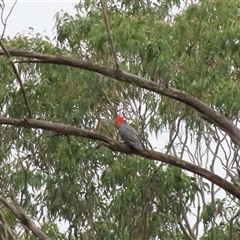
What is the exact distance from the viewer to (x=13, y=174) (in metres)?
10.5

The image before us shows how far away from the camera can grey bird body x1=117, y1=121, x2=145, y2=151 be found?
7.67 m

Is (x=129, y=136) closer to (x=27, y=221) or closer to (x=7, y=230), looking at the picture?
(x=27, y=221)

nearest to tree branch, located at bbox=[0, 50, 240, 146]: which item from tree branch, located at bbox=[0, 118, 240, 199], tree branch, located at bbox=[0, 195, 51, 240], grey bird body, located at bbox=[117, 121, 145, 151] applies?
tree branch, located at bbox=[0, 118, 240, 199]

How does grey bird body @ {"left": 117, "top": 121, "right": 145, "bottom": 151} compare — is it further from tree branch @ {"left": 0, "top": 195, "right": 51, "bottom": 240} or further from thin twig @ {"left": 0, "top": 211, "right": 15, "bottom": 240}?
thin twig @ {"left": 0, "top": 211, "right": 15, "bottom": 240}

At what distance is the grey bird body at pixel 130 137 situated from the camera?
7.67 meters

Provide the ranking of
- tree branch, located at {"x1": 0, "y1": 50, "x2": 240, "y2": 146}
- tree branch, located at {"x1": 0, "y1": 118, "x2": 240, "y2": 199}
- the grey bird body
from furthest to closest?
the grey bird body → tree branch, located at {"x1": 0, "y1": 118, "x2": 240, "y2": 199} → tree branch, located at {"x1": 0, "y1": 50, "x2": 240, "y2": 146}

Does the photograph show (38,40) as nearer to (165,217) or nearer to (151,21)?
(151,21)

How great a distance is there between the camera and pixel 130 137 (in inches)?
319

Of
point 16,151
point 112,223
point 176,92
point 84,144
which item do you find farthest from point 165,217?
point 176,92

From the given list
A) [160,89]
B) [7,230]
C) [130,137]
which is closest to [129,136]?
[130,137]

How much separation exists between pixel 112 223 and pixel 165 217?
702 mm

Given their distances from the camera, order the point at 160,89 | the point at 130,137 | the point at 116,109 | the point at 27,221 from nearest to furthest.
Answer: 1. the point at 160,89
2. the point at 130,137
3. the point at 27,221
4. the point at 116,109

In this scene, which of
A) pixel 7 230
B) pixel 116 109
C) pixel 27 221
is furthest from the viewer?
pixel 116 109

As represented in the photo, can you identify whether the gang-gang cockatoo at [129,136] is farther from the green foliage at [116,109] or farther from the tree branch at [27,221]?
the tree branch at [27,221]
